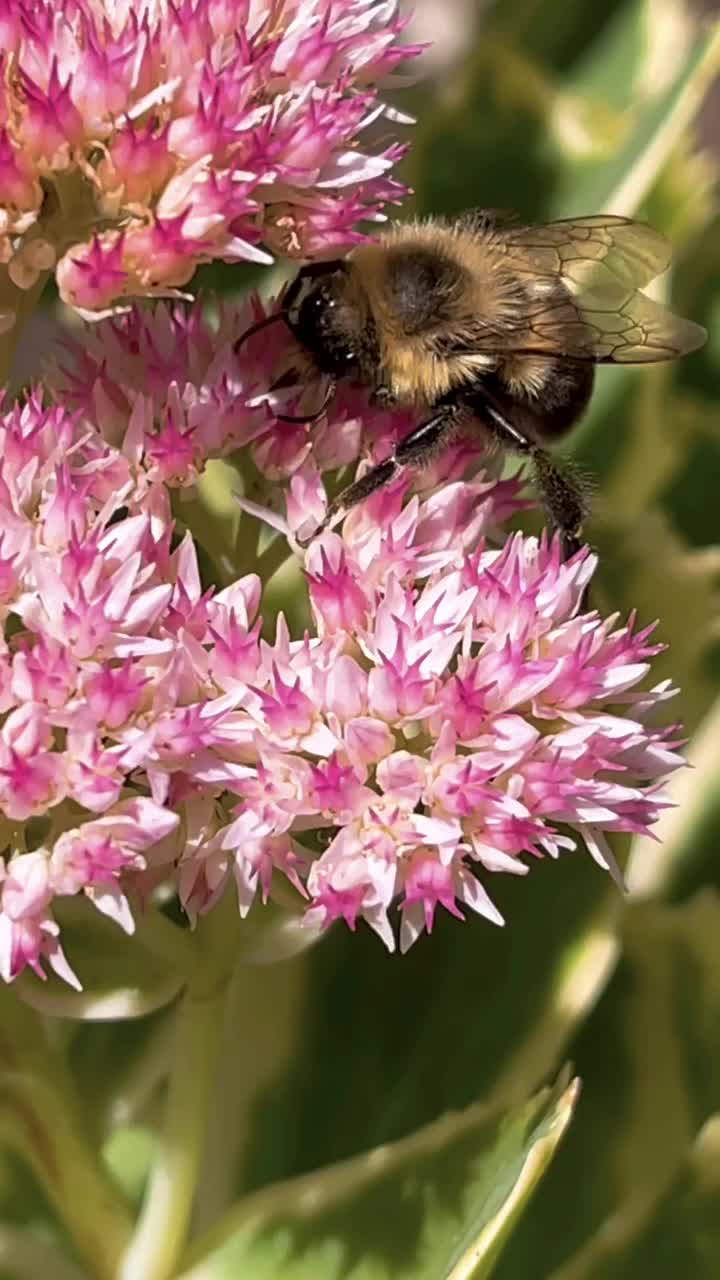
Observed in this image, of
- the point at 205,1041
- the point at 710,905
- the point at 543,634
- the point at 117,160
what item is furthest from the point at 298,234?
the point at 710,905

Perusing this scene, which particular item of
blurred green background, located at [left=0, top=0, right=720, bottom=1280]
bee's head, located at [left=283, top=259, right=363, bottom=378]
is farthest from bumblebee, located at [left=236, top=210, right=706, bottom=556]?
blurred green background, located at [left=0, top=0, right=720, bottom=1280]

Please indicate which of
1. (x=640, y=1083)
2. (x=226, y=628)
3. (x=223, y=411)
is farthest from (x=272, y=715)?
(x=640, y=1083)

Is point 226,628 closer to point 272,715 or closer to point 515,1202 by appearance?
point 272,715

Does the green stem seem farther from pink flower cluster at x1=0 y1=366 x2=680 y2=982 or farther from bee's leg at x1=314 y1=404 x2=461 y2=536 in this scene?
bee's leg at x1=314 y1=404 x2=461 y2=536

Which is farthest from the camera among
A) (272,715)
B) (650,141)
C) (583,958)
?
(650,141)

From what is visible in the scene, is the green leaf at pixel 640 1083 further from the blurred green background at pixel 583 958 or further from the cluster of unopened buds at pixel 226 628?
the cluster of unopened buds at pixel 226 628

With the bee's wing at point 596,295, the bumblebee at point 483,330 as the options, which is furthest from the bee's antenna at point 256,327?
the bee's wing at point 596,295
